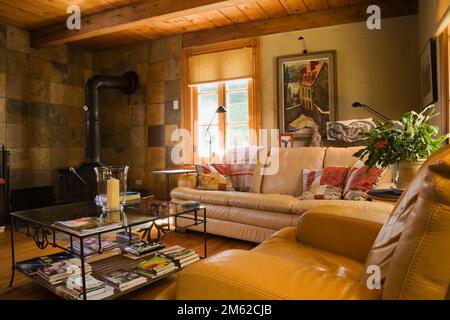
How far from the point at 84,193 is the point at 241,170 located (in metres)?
2.35

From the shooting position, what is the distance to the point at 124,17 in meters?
3.84

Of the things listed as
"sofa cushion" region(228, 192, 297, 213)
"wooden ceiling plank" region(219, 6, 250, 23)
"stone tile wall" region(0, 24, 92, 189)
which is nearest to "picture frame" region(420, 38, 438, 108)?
"sofa cushion" region(228, 192, 297, 213)

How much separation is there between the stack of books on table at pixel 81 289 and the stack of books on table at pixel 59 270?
0.25ft

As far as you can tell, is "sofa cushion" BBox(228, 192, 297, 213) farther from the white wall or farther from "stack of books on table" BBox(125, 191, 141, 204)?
the white wall

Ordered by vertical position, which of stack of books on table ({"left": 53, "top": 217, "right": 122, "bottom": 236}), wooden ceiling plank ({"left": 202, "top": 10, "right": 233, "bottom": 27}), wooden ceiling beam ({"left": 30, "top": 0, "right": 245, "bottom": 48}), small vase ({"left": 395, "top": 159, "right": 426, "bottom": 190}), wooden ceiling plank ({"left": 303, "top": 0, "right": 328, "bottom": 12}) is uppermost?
wooden ceiling plank ({"left": 202, "top": 10, "right": 233, "bottom": 27})

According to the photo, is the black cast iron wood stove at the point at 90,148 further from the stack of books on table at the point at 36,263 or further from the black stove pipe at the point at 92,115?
the stack of books on table at the point at 36,263

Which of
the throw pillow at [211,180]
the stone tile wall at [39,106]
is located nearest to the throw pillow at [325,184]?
the throw pillow at [211,180]

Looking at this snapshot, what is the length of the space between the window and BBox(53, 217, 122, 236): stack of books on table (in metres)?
2.94

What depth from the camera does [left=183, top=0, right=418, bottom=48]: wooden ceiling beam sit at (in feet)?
12.1

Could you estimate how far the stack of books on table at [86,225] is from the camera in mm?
1642
